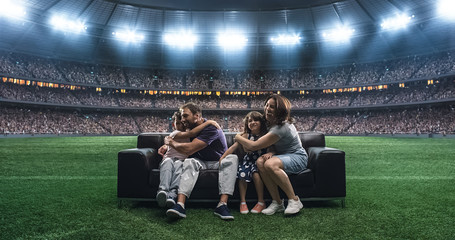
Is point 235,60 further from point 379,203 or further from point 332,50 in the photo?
point 379,203

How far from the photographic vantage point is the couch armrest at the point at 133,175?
175 inches

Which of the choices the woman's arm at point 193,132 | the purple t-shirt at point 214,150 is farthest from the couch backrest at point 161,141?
the woman's arm at point 193,132

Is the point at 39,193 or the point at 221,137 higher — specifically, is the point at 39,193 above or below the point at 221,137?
below

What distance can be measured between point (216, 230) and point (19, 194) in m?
4.08

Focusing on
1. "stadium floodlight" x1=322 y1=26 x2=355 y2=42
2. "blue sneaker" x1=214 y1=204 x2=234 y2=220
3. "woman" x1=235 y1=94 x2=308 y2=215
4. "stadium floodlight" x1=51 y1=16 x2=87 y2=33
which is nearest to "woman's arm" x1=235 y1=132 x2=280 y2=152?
"woman" x1=235 y1=94 x2=308 y2=215

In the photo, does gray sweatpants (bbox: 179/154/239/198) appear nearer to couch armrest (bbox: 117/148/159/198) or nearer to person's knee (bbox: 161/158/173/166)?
person's knee (bbox: 161/158/173/166)

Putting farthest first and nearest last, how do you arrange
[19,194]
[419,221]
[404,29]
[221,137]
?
[404,29]
[19,194]
[221,137]
[419,221]

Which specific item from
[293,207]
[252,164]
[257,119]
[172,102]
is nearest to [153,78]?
[172,102]

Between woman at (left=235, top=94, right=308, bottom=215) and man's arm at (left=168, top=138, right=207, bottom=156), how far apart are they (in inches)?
23.1

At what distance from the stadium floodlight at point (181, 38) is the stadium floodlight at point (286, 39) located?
12.2m

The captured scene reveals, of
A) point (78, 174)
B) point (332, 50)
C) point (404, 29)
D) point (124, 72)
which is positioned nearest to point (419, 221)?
point (78, 174)

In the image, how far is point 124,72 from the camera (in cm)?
4862

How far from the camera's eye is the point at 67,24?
120ft

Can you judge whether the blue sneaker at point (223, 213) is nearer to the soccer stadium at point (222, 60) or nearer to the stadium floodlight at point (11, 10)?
the soccer stadium at point (222, 60)
